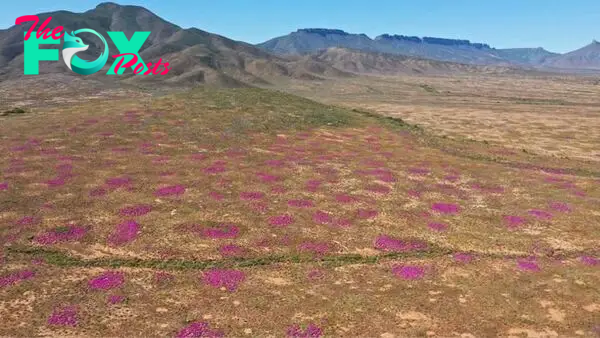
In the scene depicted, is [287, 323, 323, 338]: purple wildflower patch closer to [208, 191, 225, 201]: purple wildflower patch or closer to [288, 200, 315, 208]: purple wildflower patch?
[288, 200, 315, 208]: purple wildflower patch

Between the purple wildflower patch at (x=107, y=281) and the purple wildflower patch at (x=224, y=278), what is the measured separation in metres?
6.16

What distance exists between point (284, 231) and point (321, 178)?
20934 mm

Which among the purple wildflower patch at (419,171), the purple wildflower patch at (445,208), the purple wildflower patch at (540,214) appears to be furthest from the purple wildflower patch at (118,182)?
the purple wildflower patch at (540,214)

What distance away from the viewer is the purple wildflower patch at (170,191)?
5398cm

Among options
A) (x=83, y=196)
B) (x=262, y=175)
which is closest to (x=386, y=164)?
(x=262, y=175)

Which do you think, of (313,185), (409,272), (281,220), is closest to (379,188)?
(313,185)

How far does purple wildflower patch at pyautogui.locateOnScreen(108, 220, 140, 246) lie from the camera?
41062mm

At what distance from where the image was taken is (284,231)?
146 ft

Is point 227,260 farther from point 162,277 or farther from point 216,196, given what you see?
point 216,196

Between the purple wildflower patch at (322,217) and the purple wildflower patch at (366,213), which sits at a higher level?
the purple wildflower patch at (366,213)

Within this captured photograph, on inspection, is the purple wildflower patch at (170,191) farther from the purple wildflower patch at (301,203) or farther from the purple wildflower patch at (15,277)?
the purple wildflower patch at (15,277)

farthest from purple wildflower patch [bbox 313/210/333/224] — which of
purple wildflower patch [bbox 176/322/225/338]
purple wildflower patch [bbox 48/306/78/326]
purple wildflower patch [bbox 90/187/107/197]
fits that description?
purple wildflower patch [bbox 90/187/107/197]

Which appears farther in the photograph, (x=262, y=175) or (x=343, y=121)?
(x=343, y=121)

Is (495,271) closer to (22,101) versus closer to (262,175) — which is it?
(262,175)
